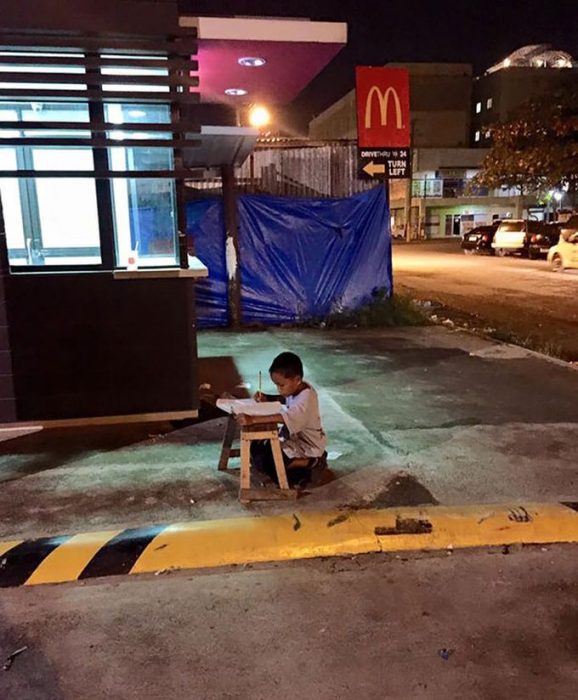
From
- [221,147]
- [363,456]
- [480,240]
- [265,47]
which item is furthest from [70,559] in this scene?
[480,240]

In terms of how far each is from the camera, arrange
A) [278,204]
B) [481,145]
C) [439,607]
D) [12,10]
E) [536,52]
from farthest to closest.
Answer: [536,52], [481,145], [278,204], [12,10], [439,607]

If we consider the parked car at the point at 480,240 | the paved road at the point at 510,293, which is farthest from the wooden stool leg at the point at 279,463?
the parked car at the point at 480,240

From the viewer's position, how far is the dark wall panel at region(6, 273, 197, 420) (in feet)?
18.5

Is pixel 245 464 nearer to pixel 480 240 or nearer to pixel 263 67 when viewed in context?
pixel 263 67

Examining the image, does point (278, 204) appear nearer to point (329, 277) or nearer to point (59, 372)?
point (329, 277)

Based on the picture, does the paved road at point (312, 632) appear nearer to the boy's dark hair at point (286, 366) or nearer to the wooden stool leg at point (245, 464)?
the wooden stool leg at point (245, 464)

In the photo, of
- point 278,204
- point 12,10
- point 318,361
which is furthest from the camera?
point 278,204

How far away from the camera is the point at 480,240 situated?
31.4 meters

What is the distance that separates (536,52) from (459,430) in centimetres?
7466

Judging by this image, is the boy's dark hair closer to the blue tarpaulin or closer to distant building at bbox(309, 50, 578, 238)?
the blue tarpaulin

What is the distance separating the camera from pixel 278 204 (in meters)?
11.4

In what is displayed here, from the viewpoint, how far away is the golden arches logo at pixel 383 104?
1059cm

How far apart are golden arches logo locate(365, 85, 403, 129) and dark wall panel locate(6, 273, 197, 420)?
20.7 ft

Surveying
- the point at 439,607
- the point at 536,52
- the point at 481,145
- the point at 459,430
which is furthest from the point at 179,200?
the point at 536,52
